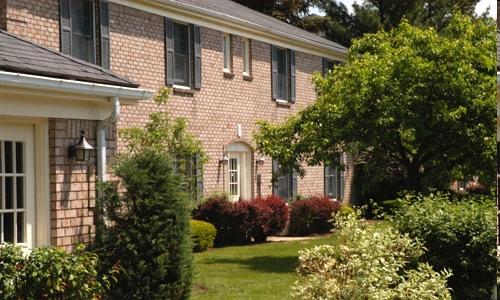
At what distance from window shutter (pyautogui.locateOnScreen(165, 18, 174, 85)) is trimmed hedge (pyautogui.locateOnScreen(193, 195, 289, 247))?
2886 mm

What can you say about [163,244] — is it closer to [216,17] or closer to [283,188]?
[216,17]

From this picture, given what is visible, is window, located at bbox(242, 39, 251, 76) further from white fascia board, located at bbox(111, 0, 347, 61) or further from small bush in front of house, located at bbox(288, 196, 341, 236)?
small bush in front of house, located at bbox(288, 196, 341, 236)

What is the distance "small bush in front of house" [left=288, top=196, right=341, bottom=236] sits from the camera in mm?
22375

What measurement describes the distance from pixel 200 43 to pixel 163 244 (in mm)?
11007

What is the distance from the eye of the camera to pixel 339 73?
643 inches

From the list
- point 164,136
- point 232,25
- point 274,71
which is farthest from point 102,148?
point 274,71

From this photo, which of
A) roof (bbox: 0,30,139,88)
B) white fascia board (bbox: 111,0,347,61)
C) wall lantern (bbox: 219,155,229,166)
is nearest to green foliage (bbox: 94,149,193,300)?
roof (bbox: 0,30,139,88)

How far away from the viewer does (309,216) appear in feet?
73.3

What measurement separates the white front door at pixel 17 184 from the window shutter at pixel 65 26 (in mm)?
6491

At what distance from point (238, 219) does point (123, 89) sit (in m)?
9.78

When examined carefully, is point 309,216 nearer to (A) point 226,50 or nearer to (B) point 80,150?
(A) point 226,50

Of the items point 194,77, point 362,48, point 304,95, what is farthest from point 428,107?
point 304,95

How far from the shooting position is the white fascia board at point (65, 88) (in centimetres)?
860

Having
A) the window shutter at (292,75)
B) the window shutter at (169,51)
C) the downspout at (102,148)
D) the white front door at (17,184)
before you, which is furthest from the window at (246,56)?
the white front door at (17,184)
